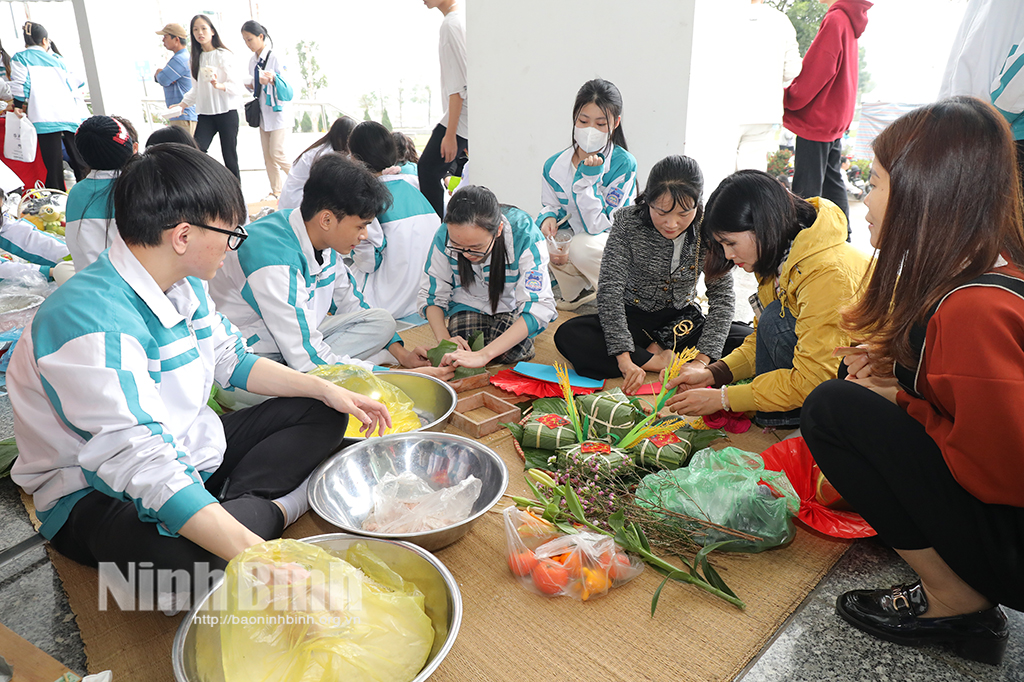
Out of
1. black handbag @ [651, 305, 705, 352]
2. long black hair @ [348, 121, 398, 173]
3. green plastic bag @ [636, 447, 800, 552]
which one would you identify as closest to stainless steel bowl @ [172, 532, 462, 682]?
green plastic bag @ [636, 447, 800, 552]

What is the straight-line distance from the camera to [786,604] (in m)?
1.40

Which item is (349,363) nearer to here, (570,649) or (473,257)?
(473,257)

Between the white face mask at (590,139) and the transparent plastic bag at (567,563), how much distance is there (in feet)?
7.44

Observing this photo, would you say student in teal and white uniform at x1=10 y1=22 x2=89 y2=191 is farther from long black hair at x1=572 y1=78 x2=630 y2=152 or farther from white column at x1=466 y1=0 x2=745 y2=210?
long black hair at x1=572 y1=78 x2=630 y2=152

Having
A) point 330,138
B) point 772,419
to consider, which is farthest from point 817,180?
point 330,138

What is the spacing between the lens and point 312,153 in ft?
11.6

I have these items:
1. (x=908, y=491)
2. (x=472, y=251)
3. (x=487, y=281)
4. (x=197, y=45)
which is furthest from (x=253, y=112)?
(x=908, y=491)

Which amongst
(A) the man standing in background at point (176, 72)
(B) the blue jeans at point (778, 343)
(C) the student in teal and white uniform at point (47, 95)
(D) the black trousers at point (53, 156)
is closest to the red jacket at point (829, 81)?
(B) the blue jeans at point (778, 343)

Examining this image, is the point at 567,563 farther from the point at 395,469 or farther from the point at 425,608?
the point at 395,469

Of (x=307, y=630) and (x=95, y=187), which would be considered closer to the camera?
(x=307, y=630)

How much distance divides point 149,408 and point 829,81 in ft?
12.1

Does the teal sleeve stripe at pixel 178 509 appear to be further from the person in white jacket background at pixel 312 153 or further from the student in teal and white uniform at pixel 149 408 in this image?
the person in white jacket background at pixel 312 153

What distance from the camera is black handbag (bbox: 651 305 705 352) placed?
8.84ft

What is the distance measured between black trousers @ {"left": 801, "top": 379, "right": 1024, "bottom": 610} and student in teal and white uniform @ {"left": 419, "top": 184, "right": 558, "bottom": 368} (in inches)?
53.9
